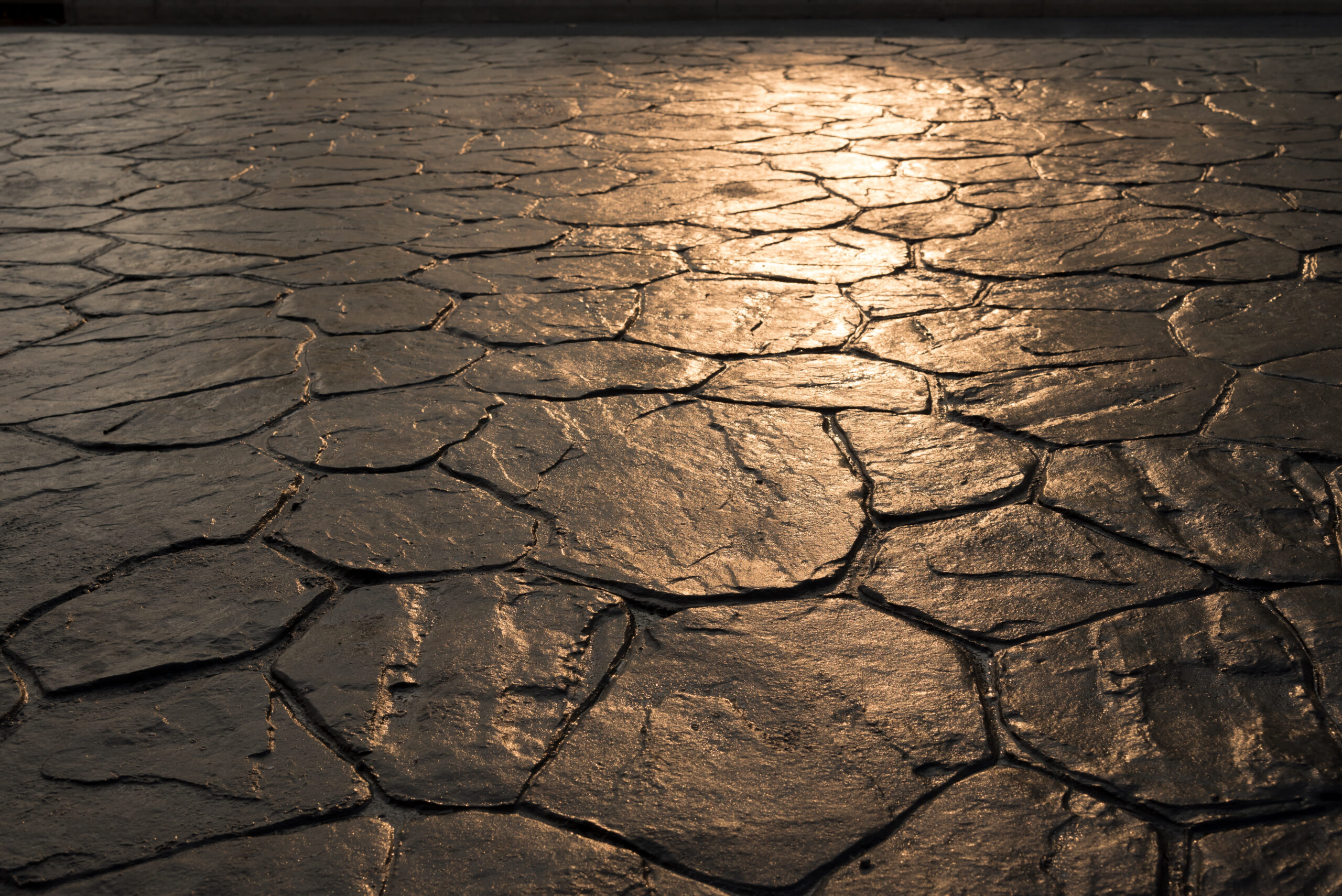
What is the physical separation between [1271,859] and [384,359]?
2699mm

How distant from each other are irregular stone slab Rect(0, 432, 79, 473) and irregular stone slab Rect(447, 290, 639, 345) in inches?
49.4

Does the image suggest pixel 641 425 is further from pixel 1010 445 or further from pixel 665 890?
pixel 665 890

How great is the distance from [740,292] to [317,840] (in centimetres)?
247

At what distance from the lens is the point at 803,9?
9.47 metres

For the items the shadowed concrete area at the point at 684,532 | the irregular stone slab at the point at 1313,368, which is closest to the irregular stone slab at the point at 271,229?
the shadowed concrete area at the point at 684,532

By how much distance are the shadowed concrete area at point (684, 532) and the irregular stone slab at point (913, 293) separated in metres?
0.02

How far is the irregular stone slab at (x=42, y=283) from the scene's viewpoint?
3727 mm

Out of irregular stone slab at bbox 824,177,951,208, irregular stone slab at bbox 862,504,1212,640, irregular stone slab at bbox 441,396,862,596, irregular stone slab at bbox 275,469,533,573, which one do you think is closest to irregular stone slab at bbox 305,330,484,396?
irregular stone slab at bbox 441,396,862,596

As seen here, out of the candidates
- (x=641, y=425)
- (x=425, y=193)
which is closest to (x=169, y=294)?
(x=425, y=193)

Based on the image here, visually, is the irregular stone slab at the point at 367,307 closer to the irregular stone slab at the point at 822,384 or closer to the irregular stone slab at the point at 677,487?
the irregular stone slab at the point at 677,487

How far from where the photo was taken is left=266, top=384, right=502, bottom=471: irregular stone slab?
8.63 ft

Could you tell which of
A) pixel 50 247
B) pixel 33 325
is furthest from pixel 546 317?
pixel 50 247

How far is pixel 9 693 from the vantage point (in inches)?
74.0

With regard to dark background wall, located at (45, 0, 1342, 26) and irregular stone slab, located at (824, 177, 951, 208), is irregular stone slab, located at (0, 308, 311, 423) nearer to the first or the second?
irregular stone slab, located at (824, 177, 951, 208)
